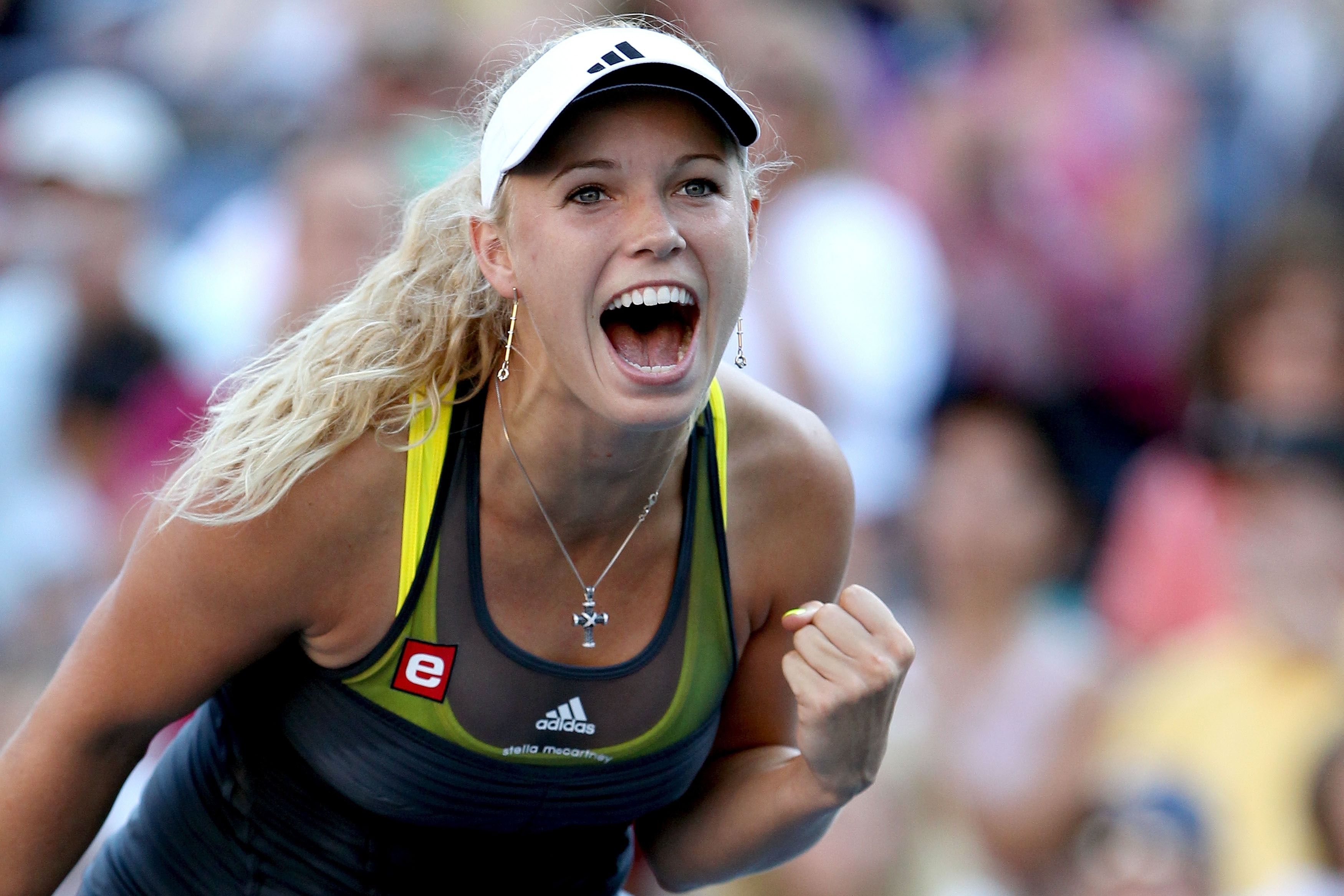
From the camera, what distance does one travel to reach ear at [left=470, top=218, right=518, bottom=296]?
1987mm

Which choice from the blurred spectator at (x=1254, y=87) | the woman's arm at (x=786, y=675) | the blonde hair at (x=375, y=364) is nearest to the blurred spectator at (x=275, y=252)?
the blonde hair at (x=375, y=364)

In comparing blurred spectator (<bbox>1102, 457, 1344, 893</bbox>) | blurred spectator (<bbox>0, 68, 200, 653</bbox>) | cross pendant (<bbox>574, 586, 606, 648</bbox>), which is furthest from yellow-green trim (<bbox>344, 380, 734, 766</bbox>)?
blurred spectator (<bbox>0, 68, 200, 653</bbox>)

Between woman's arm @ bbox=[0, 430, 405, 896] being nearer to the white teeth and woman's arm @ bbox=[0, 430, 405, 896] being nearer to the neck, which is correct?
the neck

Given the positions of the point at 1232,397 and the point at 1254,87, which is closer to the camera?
the point at 1232,397

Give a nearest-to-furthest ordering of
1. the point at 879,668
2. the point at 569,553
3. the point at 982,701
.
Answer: the point at 879,668 < the point at 569,553 < the point at 982,701

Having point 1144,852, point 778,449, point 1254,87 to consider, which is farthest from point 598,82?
point 1254,87

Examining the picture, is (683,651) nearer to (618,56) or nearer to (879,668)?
(879,668)

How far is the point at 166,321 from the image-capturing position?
16.8ft

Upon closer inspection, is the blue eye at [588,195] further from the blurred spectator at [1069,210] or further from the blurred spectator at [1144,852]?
the blurred spectator at [1069,210]

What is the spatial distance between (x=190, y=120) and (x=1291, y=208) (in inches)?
151

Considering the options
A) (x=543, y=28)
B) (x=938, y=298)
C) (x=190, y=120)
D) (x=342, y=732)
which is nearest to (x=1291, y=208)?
(x=938, y=298)

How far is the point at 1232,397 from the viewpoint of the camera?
427 centimetres

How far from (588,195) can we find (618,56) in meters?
0.16

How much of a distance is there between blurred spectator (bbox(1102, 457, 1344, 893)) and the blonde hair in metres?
2.24
